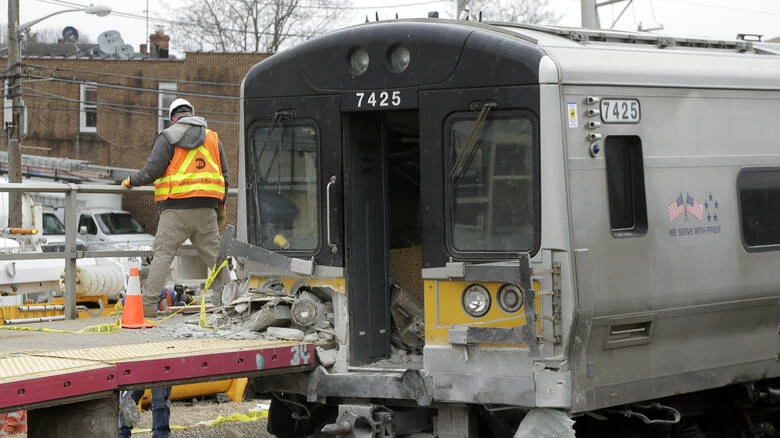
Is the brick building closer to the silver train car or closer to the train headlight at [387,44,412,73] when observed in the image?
the silver train car

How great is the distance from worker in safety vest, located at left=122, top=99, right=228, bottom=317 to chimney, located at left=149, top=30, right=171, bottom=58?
36117 mm

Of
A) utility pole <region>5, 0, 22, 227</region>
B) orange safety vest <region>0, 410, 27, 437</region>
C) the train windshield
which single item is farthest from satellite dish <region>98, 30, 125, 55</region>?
the train windshield

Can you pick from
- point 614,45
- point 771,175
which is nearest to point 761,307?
point 771,175

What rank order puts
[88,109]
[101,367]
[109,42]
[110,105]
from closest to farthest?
[101,367]
[110,105]
[88,109]
[109,42]

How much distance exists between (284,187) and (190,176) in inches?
40.4

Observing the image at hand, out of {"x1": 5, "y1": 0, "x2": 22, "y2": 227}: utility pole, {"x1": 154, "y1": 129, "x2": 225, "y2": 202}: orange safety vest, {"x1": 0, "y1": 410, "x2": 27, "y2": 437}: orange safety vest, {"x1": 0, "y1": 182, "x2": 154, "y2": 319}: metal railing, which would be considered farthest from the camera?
{"x1": 5, "y1": 0, "x2": 22, "y2": 227}: utility pole

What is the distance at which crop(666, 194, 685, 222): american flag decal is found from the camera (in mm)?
7566

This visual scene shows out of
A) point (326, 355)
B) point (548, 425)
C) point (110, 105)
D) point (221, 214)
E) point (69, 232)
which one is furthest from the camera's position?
point (110, 105)

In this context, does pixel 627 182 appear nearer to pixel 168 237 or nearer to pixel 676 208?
pixel 676 208

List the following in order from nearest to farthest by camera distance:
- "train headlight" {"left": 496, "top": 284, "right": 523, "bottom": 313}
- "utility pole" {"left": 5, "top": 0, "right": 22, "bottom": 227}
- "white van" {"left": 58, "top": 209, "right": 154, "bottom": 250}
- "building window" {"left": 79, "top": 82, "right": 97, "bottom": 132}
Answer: "train headlight" {"left": 496, "top": 284, "right": 523, "bottom": 313} < "utility pole" {"left": 5, "top": 0, "right": 22, "bottom": 227} < "white van" {"left": 58, "top": 209, "right": 154, "bottom": 250} < "building window" {"left": 79, "top": 82, "right": 97, "bottom": 132}

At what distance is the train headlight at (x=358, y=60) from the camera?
7746mm

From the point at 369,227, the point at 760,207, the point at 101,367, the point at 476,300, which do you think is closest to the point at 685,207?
the point at 760,207

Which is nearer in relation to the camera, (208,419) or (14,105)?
(208,419)

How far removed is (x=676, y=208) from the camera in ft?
25.0
